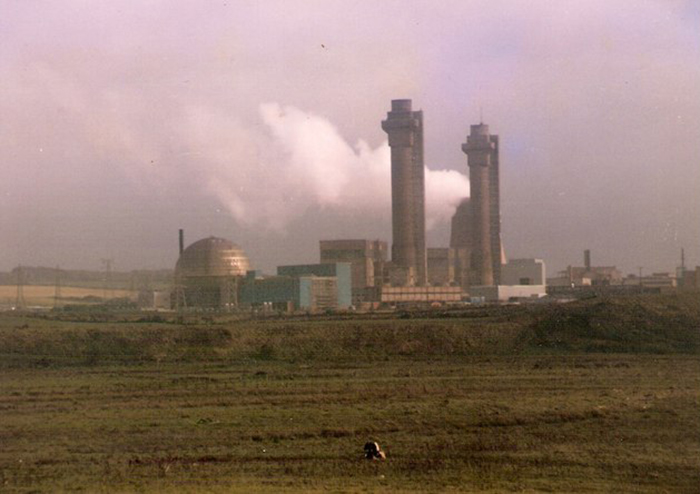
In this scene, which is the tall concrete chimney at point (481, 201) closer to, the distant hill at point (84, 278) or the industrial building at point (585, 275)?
the industrial building at point (585, 275)

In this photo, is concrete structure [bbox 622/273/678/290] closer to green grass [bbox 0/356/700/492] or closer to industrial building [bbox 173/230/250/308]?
industrial building [bbox 173/230/250/308]

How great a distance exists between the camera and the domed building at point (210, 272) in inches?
2416

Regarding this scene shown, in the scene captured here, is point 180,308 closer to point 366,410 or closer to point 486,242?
point 486,242

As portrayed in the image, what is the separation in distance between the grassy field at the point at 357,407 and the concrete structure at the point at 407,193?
4383cm

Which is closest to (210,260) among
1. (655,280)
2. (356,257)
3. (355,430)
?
(356,257)

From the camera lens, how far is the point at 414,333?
32.5 meters

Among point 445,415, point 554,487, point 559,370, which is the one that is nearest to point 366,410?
point 445,415

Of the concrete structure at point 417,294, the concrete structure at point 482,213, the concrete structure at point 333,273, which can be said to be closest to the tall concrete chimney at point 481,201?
the concrete structure at point 482,213

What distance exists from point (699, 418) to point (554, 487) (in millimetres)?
6021

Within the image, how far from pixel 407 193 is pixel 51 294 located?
111ft

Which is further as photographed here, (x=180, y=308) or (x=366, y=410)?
(x=180, y=308)

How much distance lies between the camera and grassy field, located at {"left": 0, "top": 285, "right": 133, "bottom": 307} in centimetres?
5441

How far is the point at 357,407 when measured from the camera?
17.8m

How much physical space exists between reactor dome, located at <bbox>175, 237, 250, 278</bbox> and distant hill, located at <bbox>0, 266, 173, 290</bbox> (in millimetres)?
5896
